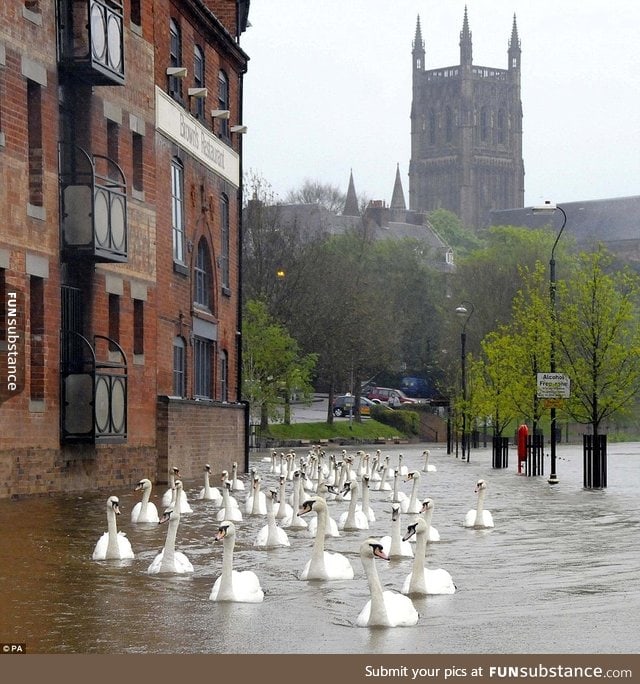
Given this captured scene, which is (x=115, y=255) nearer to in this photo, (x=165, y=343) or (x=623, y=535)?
(x=165, y=343)

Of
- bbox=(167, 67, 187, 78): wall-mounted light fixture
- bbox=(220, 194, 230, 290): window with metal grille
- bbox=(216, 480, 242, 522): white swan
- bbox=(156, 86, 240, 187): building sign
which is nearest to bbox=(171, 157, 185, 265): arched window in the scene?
bbox=(156, 86, 240, 187): building sign

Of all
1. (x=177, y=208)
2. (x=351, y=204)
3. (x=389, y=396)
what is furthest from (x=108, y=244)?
(x=351, y=204)

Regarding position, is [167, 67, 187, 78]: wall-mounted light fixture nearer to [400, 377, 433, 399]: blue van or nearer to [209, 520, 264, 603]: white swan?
[209, 520, 264, 603]: white swan

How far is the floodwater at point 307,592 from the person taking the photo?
39.9 ft

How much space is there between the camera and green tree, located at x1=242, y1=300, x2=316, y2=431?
73812 mm

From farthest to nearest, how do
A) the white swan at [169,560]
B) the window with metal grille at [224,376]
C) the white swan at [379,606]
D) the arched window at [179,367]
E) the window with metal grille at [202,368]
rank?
the window with metal grille at [224,376]
the window with metal grille at [202,368]
the arched window at [179,367]
the white swan at [169,560]
the white swan at [379,606]

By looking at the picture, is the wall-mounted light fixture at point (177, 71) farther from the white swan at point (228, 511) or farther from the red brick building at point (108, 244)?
the white swan at point (228, 511)

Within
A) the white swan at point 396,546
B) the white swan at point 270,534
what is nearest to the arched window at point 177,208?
the white swan at point 270,534

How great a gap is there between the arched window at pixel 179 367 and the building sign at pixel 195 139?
16.4ft

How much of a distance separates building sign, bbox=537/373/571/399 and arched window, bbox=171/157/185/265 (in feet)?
31.4

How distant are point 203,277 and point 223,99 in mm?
5829

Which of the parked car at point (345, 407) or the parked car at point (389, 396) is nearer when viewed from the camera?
the parked car at point (345, 407)

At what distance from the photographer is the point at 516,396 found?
168 feet

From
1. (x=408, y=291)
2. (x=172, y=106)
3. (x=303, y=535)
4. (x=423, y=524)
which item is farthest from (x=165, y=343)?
(x=408, y=291)
